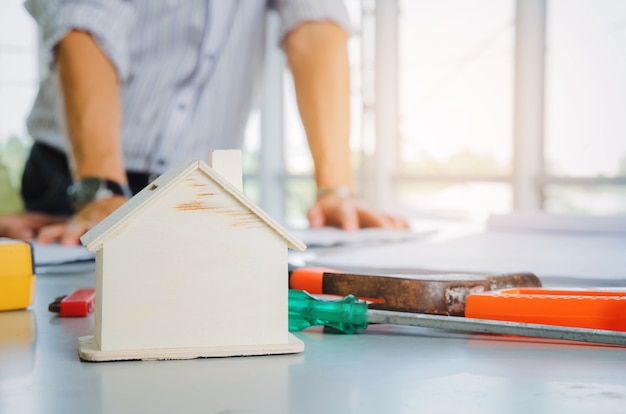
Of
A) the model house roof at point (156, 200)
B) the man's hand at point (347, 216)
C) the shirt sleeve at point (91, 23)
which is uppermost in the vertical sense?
the shirt sleeve at point (91, 23)

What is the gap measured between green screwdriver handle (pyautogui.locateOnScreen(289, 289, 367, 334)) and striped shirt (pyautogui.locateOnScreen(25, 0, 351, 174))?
1.03 meters

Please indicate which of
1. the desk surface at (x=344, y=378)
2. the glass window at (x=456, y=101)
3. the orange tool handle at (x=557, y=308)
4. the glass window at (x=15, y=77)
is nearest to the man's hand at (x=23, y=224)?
the desk surface at (x=344, y=378)

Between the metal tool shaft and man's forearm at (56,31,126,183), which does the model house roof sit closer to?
the metal tool shaft

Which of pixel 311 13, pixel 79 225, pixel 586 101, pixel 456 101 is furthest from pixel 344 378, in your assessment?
pixel 456 101

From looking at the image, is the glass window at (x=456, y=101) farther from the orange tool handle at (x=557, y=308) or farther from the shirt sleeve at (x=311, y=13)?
the orange tool handle at (x=557, y=308)

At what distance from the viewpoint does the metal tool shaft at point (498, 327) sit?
46 cm

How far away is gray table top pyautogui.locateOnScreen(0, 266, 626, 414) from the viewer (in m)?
0.36

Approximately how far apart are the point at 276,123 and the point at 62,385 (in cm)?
449

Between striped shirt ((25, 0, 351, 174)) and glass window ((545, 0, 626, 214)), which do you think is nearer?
striped shirt ((25, 0, 351, 174))

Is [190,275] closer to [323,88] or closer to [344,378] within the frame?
[344,378]

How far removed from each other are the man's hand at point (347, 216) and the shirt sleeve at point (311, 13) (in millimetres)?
362

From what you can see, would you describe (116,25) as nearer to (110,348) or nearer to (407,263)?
(407,263)

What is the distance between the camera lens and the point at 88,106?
53.6 inches

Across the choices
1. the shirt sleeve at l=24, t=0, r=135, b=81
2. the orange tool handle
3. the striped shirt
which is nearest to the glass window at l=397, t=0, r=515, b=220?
the striped shirt
